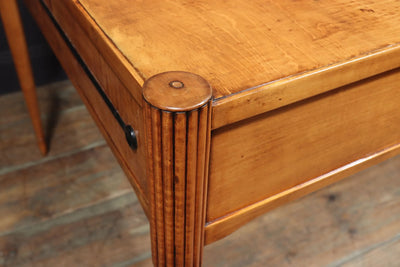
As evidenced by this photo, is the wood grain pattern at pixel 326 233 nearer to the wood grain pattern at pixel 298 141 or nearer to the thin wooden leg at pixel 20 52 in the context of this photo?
the wood grain pattern at pixel 298 141

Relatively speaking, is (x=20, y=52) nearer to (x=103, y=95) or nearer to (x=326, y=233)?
(x=103, y=95)

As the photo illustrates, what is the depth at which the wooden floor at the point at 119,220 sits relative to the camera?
0.86 metres

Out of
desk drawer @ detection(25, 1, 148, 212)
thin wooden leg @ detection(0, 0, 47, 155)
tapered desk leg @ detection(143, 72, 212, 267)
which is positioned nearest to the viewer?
tapered desk leg @ detection(143, 72, 212, 267)

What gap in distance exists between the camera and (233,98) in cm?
38

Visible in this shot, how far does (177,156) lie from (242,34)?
16 cm

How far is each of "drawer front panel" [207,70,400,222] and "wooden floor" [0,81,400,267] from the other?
1.27 ft

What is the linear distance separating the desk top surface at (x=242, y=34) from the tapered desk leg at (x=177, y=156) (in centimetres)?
3

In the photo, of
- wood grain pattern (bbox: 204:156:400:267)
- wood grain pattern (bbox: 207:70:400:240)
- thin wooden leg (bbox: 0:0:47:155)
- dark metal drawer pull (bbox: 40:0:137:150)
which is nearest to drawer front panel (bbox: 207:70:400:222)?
wood grain pattern (bbox: 207:70:400:240)

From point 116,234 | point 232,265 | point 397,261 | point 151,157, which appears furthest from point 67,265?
point 397,261

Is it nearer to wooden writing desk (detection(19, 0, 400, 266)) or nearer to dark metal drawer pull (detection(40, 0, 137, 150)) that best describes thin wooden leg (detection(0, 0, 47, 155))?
dark metal drawer pull (detection(40, 0, 137, 150))

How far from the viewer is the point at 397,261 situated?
86 centimetres

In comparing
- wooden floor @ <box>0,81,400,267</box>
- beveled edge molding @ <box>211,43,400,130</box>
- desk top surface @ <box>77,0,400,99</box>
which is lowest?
wooden floor @ <box>0,81,400,267</box>

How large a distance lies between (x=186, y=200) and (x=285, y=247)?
520 mm

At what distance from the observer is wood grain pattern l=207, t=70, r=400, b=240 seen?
17.4 inches
